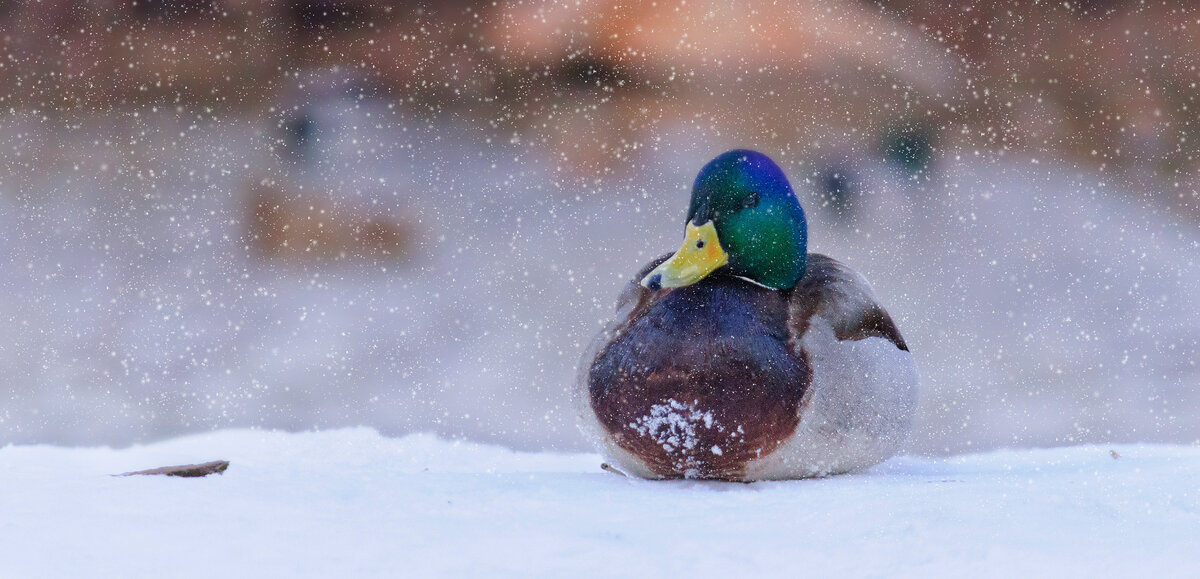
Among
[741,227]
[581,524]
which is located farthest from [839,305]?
[581,524]

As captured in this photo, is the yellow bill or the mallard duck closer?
the mallard duck

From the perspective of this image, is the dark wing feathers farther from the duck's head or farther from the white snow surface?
the white snow surface

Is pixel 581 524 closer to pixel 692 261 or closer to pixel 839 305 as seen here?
pixel 692 261

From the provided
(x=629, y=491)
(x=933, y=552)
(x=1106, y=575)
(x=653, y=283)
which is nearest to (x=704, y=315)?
(x=653, y=283)

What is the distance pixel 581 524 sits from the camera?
1.77 meters

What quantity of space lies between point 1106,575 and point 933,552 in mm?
219

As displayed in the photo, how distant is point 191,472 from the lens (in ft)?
7.22

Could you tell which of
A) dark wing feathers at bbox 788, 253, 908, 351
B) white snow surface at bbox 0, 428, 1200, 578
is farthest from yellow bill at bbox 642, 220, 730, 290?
white snow surface at bbox 0, 428, 1200, 578

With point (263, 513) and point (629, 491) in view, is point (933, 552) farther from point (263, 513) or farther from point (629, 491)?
point (263, 513)

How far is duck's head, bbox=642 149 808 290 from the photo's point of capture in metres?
2.55

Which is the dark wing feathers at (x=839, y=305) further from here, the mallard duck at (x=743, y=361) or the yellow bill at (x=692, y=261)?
the yellow bill at (x=692, y=261)

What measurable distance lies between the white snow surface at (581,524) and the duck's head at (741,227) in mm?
502

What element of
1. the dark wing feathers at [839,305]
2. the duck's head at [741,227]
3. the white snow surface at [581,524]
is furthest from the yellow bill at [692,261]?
the white snow surface at [581,524]

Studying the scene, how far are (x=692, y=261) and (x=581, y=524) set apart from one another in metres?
0.90
